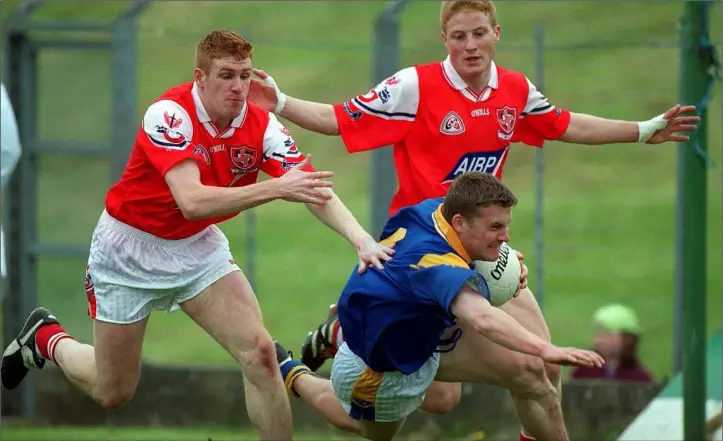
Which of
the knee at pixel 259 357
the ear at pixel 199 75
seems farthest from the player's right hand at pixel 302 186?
the knee at pixel 259 357

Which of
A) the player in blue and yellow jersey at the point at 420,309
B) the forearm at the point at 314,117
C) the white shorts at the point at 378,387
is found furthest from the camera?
the forearm at the point at 314,117

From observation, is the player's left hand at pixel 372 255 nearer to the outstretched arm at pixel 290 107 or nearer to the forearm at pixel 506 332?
the forearm at pixel 506 332

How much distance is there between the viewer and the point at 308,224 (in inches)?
768

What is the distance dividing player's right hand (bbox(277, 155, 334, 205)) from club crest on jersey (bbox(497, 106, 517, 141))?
1449 millimetres

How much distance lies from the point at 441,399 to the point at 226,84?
2130 millimetres

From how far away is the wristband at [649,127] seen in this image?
8.17 metres

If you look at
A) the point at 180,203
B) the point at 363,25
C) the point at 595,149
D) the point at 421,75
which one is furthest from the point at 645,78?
the point at 180,203

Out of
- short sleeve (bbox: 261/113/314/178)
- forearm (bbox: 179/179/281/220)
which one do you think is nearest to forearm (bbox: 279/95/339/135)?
short sleeve (bbox: 261/113/314/178)

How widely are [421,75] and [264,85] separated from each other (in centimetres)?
83

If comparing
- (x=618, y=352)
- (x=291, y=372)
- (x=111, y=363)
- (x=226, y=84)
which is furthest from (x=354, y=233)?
(x=618, y=352)

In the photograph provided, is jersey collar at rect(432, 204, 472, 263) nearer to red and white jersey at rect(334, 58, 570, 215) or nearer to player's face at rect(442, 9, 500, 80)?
red and white jersey at rect(334, 58, 570, 215)

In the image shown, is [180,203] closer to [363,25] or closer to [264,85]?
[264,85]

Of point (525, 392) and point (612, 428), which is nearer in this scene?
point (525, 392)

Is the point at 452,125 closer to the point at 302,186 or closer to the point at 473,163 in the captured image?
the point at 473,163
